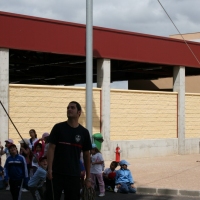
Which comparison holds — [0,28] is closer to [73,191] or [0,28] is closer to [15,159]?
[15,159]

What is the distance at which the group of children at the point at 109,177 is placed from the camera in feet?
43.3

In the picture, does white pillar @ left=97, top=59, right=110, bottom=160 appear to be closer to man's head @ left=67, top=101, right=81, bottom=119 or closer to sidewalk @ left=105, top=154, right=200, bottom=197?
sidewalk @ left=105, top=154, right=200, bottom=197

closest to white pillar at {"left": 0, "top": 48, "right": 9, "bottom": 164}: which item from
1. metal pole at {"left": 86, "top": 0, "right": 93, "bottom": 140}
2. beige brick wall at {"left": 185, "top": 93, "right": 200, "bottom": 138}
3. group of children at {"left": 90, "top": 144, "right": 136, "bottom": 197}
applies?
group of children at {"left": 90, "top": 144, "right": 136, "bottom": 197}

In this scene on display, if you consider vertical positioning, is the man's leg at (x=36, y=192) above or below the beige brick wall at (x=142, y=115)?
below

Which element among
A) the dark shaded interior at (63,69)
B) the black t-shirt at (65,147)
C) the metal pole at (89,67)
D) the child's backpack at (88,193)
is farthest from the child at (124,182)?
the dark shaded interior at (63,69)

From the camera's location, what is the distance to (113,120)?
878 inches

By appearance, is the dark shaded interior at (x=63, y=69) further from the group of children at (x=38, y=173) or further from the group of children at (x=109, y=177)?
the group of children at (x=109, y=177)

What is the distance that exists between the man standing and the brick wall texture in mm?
11862

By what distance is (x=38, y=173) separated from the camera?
10.5 metres

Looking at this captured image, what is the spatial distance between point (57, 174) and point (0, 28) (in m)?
12.2

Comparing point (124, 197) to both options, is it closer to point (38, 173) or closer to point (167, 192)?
point (167, 192)

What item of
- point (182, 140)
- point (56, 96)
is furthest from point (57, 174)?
point (182, 140)

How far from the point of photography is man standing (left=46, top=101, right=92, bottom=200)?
23.2ft

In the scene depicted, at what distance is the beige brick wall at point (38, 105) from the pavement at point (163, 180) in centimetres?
269
